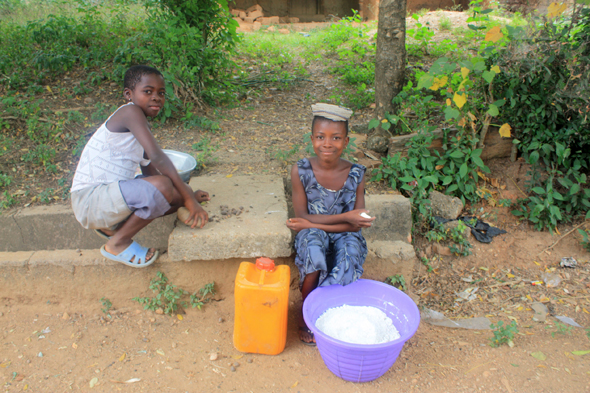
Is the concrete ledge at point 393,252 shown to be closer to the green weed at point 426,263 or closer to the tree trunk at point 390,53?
the green weed at point 426,263

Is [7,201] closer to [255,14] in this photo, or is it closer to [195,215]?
[195,215]

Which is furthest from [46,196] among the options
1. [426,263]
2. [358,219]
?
[426,263]

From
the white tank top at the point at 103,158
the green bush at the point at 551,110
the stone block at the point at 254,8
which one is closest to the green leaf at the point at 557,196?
the green bush at the point at 551,110

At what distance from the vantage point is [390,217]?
287 cm

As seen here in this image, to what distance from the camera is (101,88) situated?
4.39 metres

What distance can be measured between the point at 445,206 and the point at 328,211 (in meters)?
1.24

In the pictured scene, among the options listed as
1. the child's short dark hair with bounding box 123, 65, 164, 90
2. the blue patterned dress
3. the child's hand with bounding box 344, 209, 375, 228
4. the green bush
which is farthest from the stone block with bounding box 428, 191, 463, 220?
the child's short dark hair with bounding box 123, 65, 164, 90

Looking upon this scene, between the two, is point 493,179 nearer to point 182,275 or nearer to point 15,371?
point 182,275

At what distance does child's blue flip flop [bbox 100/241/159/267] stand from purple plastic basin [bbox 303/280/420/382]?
101 cm

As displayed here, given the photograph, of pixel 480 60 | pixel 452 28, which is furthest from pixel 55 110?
pixel 452 28

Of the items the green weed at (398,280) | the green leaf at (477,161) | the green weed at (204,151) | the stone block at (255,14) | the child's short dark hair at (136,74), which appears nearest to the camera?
the child's short dark hair at (136,74)

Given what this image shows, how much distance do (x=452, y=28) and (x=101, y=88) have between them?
5.51 metres

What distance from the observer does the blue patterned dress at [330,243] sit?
2.06 meters

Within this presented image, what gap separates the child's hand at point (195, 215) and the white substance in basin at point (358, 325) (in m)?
0.84
